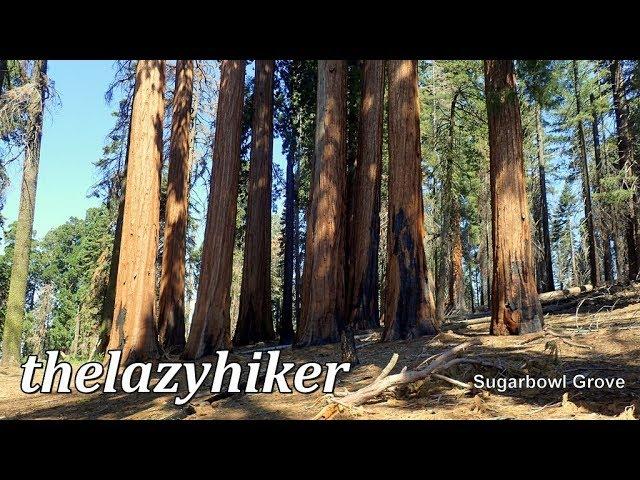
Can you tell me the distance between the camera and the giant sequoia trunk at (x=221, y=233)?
917 centimetres

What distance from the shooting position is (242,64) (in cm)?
1018

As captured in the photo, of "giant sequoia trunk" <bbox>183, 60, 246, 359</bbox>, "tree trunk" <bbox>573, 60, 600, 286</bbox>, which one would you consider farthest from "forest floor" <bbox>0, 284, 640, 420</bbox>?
"tree trunk" <bbox>573, 60, 600, 286</bbox>

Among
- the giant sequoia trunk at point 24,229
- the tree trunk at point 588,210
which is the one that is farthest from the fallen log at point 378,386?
the tree trunk at point 588,210

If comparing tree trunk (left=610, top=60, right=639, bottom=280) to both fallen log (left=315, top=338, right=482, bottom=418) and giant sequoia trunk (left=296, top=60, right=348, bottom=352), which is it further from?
fallen log (left=315, top=338, right=482, bottom=418)

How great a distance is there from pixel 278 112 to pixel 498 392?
1589 centimetres

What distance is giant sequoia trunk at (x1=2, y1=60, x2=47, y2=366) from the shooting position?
1162cm

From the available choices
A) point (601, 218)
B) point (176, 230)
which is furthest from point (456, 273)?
point (176, 230)

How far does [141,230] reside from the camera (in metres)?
9.14

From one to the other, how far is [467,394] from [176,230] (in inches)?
429

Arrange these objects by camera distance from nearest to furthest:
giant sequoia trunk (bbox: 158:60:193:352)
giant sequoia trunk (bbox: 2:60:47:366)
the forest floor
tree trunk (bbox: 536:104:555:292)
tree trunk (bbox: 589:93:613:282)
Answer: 1. the forest floor
2. giant sequoia trunk (bbox: 2:60:47:366)
3. giant sequoia trunk (bbox: 158:60:193:352)
4. tree trunk (bbox: 589:93:613:282)
5. tree trunk (bbox: 536:104:555:292)

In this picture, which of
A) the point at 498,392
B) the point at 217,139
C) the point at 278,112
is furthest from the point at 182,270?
the point at 498,392

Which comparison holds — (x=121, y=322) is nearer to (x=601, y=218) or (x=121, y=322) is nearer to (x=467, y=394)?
(x=467, y=394)

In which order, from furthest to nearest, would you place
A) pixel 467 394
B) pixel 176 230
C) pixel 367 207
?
pixel 176 230 < pixel 367 207 < pixel 467 394

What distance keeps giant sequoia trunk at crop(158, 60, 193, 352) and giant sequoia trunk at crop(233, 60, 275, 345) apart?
165 centimetres
